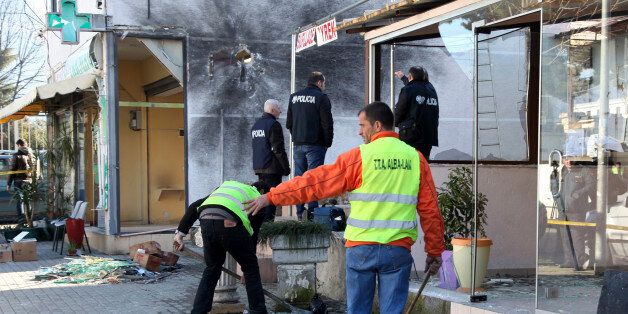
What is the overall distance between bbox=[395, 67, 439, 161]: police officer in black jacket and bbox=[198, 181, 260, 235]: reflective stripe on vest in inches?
91.2

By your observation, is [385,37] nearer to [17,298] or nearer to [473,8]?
[473,8]

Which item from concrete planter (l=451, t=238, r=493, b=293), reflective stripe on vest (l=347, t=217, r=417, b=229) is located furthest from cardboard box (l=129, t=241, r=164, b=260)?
reflective stripe on vest (l=347, t=217, r=417, b=229)

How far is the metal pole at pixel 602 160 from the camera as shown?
6.66 metres

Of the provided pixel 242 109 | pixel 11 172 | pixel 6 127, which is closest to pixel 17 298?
pixel 242 109

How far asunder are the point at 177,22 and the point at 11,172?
8.16 metres

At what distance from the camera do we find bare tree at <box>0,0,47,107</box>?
3403 cm

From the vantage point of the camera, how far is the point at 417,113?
9.34 metres

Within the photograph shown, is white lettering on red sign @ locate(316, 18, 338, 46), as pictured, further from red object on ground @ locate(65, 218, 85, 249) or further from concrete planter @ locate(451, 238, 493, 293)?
red object on ground @ locate(65, 218, 85, 249)

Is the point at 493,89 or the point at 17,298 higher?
the point at 493,89

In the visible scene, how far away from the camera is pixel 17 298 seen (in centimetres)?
1035

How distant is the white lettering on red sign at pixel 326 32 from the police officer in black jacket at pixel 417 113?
5.75ft

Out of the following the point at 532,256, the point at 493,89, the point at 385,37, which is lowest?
the point at 532,256

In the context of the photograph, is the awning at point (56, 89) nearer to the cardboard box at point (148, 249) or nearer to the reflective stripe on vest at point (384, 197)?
the cardboard box at point (148, 249)

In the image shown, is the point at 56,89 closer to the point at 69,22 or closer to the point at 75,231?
the point at 69,22
